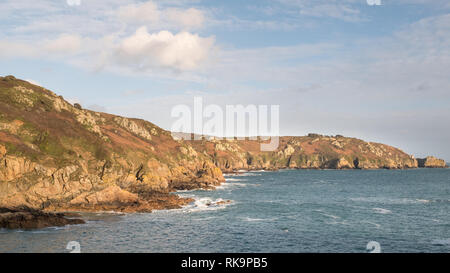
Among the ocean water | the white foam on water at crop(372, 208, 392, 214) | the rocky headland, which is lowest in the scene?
the white foam on water at crop(372, 208, 392, 214)

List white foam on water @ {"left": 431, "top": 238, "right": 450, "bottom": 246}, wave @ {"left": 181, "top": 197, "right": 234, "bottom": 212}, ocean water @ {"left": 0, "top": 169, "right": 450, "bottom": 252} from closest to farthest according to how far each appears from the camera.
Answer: ocean water @ {"left": 0, "top": 169, "right": 450, "bottom": 252} → white foam on water @ {"left": 431, "top": 238, "right": 450, "bottom": 246} → wave @ {"left": 181, "top": 197, "right": 234, "bottom": 212}

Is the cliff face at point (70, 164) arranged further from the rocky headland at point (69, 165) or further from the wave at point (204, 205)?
the wave at point (204, 205)

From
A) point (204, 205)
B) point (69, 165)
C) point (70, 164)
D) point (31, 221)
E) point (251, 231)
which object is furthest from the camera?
point (204, 205)

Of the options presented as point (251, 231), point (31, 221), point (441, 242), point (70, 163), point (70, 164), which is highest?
point (70, 163)

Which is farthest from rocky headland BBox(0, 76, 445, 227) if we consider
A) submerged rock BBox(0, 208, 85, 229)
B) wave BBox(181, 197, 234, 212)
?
wave BBox(181, 197, 234, 212)

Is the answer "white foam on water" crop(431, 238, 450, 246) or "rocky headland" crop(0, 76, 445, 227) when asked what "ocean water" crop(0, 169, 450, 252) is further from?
"rocky headland" crop(0, 76, 445, 227)

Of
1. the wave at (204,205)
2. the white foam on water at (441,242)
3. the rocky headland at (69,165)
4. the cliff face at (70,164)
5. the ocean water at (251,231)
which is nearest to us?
the ocean water at (251,231)

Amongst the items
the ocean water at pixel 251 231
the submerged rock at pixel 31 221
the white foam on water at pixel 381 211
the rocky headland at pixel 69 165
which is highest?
the rocky headland at pixel 69 165

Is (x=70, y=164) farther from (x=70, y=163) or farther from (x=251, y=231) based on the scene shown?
(x=251, y=231)

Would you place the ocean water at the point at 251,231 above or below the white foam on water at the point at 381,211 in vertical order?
above

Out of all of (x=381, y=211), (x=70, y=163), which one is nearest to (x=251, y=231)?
(x=381, y=211)

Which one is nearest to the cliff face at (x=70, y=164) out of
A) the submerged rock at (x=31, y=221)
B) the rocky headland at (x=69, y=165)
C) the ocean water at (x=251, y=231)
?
the rocky headland at (x=69, y=165)

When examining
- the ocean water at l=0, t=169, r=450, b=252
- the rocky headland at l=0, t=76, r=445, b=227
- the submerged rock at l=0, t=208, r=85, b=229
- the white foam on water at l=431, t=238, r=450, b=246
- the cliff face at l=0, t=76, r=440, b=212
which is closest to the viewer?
the ocean water at l=0, t=169, r=450, b=252
